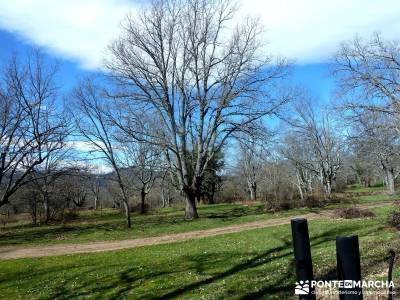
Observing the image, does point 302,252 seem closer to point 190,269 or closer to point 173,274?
point 173,274

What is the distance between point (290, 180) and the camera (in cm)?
7369

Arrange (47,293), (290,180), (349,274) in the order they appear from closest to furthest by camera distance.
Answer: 1. (349,274)
2. (47,293)
3. (290,180)

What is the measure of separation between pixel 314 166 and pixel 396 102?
41254 millimetres

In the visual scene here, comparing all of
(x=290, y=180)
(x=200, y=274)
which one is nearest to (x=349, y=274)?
(x=200, y=274)

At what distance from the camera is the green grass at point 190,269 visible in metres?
9.55

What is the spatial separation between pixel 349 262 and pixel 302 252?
357 mm

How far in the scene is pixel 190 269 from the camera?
12883 mm

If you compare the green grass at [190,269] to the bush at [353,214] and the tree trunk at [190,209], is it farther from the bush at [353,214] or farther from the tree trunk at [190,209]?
the tree trunk at [190,209]

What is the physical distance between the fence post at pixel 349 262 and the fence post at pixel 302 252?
9.3 inches

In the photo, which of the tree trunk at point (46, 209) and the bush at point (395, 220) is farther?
the tree trunk at point (46, 209)

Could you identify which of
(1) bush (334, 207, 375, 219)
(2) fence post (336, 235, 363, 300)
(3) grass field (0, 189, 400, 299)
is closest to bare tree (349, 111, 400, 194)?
(1) bush (334, 207, 375, 219)

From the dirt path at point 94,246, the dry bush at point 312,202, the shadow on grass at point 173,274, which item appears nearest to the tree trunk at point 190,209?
the dirt path at point 94,246

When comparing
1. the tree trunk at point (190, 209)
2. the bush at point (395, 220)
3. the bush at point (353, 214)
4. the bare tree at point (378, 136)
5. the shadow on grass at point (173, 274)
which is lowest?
the shadow on grass at point (173, 274)

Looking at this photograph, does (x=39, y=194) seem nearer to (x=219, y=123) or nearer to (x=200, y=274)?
(x=219, y=123)
